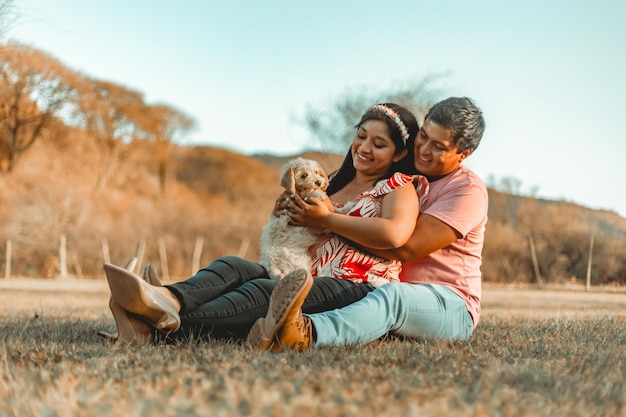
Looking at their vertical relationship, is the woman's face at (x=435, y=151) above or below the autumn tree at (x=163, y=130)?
below

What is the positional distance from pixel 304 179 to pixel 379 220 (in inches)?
33.7

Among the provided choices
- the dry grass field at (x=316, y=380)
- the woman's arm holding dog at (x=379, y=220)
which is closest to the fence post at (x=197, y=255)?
the woman's arm holding dog at (x=379, y=220)

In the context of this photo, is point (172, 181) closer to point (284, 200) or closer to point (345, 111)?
point (345, 111)

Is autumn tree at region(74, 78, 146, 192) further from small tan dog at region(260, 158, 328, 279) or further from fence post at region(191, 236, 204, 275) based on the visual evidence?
small tan dog at region(260, 158, 328, 279)

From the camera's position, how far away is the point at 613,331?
13.0 feet

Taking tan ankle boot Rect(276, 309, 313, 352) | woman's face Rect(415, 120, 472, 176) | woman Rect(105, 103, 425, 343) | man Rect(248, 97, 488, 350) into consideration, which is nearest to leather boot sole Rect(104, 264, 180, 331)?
woman Rect(105, 103, 425, 343)

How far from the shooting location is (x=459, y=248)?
3.45 metres

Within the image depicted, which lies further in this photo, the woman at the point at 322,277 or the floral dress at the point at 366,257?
the floral dress at the point at 366,257

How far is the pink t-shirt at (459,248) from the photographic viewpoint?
3361 millimetres

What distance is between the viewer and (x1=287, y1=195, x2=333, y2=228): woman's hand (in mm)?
3389

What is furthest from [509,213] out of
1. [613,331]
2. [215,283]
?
[215,283]

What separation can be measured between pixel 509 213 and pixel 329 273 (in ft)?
Result: 63.8

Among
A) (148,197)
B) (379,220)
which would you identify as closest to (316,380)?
(379,220)

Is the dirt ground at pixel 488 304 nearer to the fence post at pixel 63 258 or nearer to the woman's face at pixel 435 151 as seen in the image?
the woman's face at pixel 435 151
